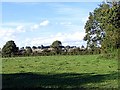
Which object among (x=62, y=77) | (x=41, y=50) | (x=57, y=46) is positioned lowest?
(x=62, y=77)

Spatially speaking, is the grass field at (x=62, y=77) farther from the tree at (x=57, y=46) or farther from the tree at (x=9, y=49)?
the tree at (x=57, y=46)

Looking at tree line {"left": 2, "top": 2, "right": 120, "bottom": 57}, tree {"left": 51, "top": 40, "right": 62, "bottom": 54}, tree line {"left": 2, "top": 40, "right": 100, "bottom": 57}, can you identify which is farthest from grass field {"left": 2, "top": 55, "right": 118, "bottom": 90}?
tree {"left": 51, "top": 40, "right": 62, "bottom": 54}

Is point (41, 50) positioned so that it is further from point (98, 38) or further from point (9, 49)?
point (98, 38)

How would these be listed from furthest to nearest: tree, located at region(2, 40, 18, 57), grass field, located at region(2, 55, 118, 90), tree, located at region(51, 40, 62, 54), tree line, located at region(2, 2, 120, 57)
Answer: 1. tree, located at region(51, 40, 62, 54)
2. tree, located at region(2, 40, 18, 57)
3. tree line, located at region(2, 2, 120, 57)
4. grass field, located at region(2, 55, 118, 90)

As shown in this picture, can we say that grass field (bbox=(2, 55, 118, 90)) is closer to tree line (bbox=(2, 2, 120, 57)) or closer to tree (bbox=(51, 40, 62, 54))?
tree line (bbox=(2, 2, 120, 57))

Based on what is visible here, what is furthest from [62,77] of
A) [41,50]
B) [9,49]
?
[41,50]

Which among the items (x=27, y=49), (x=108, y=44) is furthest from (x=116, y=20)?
(x=27, y=49)

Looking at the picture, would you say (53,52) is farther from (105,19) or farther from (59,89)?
(59,89)

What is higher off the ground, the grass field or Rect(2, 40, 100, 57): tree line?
Rect(2, 40, 100, 57): tree line

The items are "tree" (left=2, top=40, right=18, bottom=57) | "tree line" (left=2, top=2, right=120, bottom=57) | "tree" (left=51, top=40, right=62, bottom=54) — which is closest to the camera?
"tree line" (left=2, top=2, right=120, bottom=57)

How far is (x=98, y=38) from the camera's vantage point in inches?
2242

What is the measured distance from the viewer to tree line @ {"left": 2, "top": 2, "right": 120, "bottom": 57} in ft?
136

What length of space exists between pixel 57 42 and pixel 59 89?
72.2 metres

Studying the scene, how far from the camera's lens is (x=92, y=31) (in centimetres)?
5944
